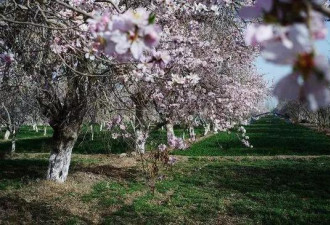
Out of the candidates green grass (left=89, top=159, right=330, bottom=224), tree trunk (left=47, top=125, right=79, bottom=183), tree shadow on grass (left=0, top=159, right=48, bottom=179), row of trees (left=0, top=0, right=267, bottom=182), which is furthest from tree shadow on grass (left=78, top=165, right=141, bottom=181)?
tree trunk (left=47, top=125, right=79, bottom=183)

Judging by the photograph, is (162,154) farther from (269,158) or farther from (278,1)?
(269,158)

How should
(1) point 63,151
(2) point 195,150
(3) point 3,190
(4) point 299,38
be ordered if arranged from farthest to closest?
(2) point 195,150 < (1) point 63,151 < (3) point 3,190 < (4) point 299,38

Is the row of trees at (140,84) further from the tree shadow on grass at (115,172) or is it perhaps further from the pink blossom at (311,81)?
the pink blossom at (311,81)

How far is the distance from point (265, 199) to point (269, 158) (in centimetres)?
819

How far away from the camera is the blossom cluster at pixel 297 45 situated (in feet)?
2.65

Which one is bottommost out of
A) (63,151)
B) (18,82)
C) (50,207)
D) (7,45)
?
(50,207)

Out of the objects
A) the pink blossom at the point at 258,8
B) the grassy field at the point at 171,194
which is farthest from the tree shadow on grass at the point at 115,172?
the pink blossom at the point at 258,8

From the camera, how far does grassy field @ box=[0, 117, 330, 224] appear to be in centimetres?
881

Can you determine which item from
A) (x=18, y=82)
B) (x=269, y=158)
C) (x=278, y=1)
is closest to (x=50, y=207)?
(x=18, y=82)

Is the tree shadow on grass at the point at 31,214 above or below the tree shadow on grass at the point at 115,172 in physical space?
below

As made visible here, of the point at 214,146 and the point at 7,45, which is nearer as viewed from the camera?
the point at 7,45

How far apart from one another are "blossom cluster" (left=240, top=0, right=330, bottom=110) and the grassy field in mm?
7899

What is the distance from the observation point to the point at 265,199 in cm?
1076

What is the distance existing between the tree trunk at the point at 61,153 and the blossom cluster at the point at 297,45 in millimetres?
10804
